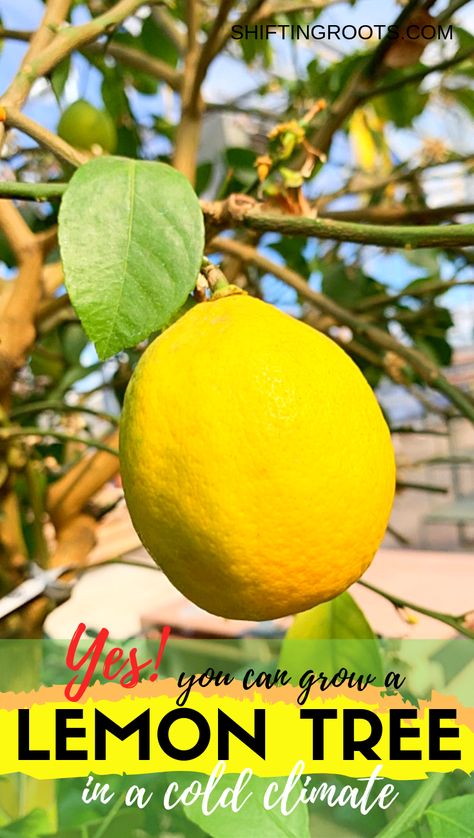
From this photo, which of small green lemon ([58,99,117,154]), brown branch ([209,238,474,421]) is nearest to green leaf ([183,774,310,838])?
brown branch ([209,238,474,421])

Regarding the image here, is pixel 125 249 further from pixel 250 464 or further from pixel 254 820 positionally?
pixel 254 820

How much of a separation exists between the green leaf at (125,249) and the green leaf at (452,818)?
0.27 meters

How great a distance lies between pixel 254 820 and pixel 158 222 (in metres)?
0.28

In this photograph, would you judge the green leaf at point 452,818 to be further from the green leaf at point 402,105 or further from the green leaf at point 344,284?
the green leaf at point 402,105

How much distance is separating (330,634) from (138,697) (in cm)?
12

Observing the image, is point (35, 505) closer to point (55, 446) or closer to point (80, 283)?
point (55, 446)

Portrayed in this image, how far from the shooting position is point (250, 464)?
24cm

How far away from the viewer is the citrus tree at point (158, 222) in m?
0.22

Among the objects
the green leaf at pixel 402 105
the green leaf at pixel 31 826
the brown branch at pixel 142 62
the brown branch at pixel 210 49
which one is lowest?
the green leaf at pixel 31 826

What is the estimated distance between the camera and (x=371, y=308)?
752 mm

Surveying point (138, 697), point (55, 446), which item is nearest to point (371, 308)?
point (55, 446)

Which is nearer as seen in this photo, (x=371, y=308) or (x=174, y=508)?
(x=174, y=508)

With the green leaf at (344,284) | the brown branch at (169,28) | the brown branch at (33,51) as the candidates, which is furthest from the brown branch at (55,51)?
the green leaf at (344,284)

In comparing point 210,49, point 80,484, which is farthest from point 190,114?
point 80,484
